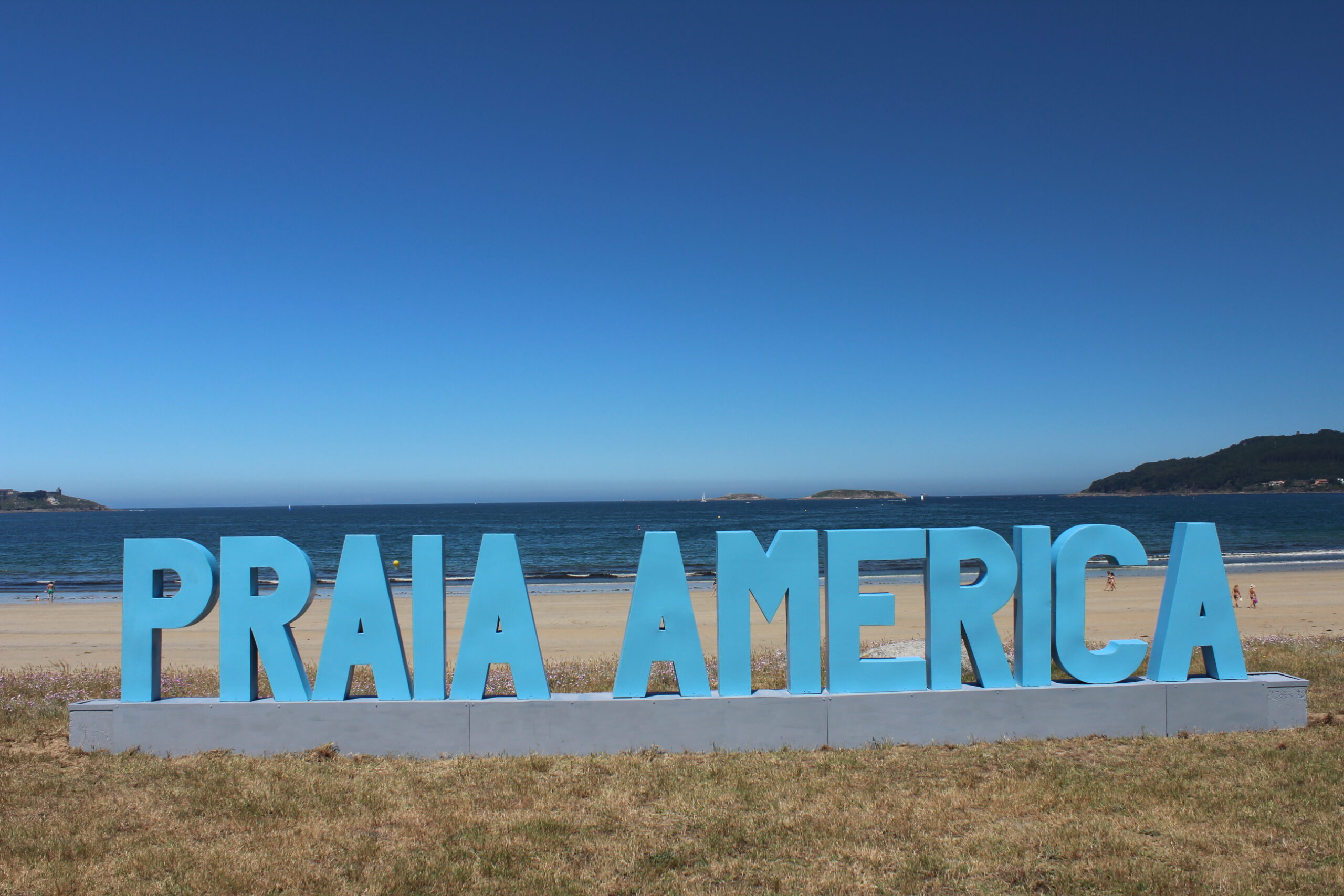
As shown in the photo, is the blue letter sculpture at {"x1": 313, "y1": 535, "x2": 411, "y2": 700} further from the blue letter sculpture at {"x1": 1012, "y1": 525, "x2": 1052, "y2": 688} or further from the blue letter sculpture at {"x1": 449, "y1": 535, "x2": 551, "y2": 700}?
the blue letter sculpture at {"x1": 1012, "y1": 525, "x2": 1052, "y2": 688}

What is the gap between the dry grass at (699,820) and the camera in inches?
202

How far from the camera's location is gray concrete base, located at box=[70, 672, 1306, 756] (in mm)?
8164

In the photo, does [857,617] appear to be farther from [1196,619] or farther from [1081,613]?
[1196,619]

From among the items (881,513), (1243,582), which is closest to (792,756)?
(1243,582)

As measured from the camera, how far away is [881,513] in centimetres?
14688

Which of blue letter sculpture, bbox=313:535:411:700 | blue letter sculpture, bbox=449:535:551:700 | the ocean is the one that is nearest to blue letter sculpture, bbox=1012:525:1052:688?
blue letter sculpture, bbox=449:535:551:700

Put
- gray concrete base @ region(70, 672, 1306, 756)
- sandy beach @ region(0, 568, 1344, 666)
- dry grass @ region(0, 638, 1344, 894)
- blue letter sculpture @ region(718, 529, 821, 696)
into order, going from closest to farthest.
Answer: dry grass @ region(0, 638, 1344, 894), gray concrete base @ region(70, 672, 1306, 756), blue letter sculpture @ region(718, 529, 821, 696), sandy beach @ region(0, 568, 1344, 666)

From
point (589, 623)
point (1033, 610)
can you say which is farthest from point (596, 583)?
point (1033, 610)

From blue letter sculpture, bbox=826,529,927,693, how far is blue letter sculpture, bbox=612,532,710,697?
1481 mm

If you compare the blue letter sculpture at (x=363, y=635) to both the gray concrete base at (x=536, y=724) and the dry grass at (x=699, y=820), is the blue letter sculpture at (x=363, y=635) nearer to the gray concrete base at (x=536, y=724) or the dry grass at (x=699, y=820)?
the gray concrete base at (x=536, y=724)

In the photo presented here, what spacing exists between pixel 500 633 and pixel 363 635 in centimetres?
145

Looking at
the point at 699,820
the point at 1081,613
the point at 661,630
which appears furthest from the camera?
the point at 1081,613

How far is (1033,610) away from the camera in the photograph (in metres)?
8.80

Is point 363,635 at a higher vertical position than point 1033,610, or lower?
lower
